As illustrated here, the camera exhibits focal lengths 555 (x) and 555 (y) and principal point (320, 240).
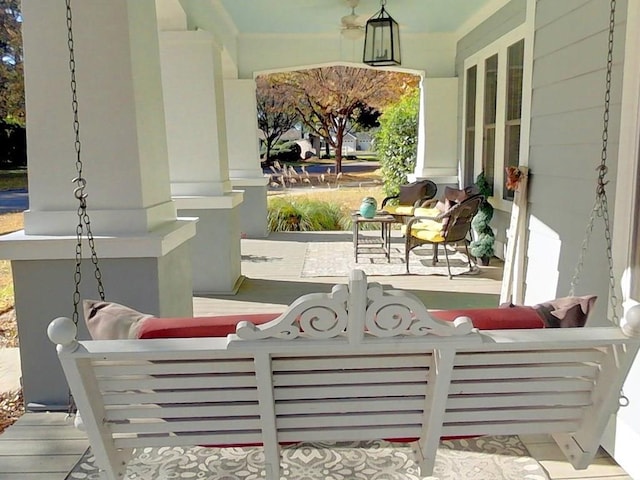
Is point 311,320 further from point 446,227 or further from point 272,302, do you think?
point 446,227

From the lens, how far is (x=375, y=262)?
21.6ft

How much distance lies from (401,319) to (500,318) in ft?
1.24

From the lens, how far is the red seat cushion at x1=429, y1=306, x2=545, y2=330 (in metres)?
1.63

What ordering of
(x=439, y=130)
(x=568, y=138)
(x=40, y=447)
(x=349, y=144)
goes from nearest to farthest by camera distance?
(x=40, y=447)
(x=568, y=138)
(x=439, y=130)
(x=349, y=144)

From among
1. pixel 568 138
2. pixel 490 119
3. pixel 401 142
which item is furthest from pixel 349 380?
pixel 401 142

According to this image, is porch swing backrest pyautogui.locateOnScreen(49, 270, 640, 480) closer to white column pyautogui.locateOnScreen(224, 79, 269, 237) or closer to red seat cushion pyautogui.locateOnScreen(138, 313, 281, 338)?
red seat cushion pyautogui.locateOnScreen(138, 313, 281, 338)

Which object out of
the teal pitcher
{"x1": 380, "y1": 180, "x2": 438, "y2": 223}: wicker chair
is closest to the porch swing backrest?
the teal pitcher

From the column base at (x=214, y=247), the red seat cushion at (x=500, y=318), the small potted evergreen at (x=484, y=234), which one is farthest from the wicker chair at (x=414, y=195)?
the red seat cushion at (x=500, y=318)

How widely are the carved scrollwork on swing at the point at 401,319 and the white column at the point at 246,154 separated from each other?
7.36 m

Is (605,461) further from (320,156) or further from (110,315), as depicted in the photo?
(320,156)

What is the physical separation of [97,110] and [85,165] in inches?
10.7

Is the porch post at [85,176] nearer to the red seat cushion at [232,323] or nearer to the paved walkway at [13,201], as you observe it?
the red seat cushion at [232,323]

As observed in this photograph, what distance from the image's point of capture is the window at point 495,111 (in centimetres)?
606

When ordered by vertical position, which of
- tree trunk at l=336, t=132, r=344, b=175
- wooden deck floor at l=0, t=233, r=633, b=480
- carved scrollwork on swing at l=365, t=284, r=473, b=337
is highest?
tree trunk at l=336, t=132, r=344, b=175
